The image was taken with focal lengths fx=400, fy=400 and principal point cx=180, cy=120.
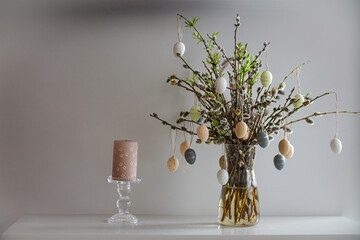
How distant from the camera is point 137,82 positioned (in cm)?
152

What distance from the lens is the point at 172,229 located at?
48.9 inches

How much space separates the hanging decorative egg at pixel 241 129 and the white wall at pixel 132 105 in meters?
0.32

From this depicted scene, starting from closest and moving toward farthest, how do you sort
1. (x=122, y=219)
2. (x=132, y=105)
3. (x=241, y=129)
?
(x=241, y=129), (x=122, y=219), (x=132, y=105)

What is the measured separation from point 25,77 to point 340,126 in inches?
48.3

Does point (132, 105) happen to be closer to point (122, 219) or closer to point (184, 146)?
point (184, 146)

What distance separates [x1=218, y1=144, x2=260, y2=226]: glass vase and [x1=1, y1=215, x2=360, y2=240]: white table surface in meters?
0.04

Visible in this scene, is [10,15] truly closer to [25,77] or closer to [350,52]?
[25,77]

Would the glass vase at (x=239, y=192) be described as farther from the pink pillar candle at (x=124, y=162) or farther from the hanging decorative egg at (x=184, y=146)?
the pink pillar candle at (x=124, y=162)

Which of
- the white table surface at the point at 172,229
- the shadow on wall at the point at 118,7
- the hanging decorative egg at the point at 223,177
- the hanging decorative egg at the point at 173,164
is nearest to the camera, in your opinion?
the white table surface at the point at 172,229

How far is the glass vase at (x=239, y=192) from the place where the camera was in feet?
4.23

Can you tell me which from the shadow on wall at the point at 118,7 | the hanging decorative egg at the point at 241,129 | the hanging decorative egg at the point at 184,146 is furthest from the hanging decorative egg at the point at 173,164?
the shadow on wall at the point at 118,7

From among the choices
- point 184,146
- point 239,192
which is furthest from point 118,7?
point 239,192

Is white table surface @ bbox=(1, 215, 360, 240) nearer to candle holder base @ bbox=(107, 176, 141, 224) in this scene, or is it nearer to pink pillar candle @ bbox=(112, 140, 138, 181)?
candle holder base @ bbox=(107, 176, 141, 224)

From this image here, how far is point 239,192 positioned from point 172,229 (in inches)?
9.7
